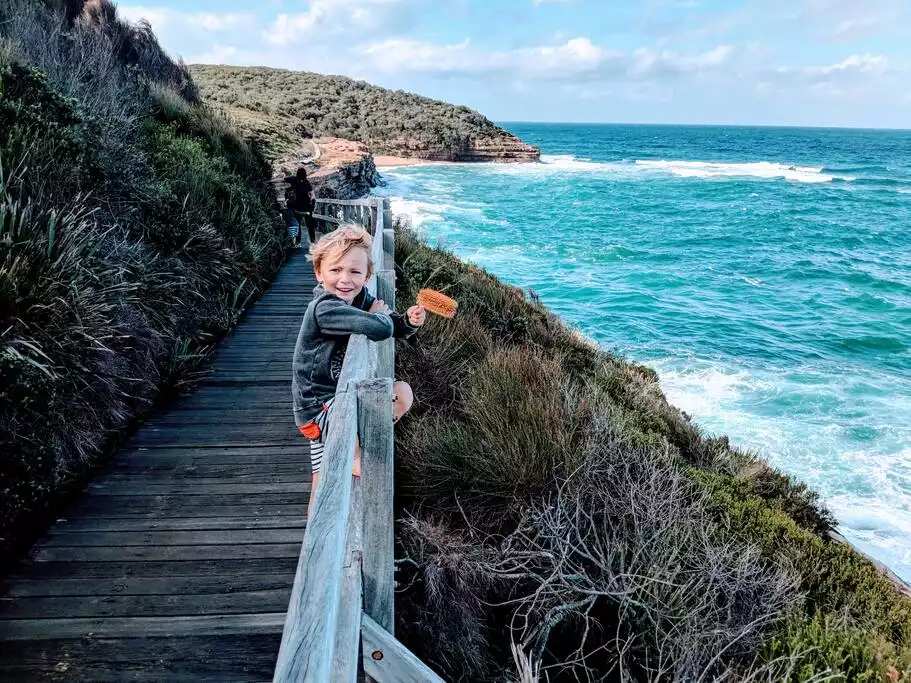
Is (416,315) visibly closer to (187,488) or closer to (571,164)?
(187,488)

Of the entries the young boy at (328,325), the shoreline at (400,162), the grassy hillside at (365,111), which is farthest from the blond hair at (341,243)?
the shoreline at (400,162)

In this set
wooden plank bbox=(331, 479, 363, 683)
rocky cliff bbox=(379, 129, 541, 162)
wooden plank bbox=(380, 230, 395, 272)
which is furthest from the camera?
rocky cliff bbox=(379, 129, 541, 162)

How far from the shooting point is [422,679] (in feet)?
7.04

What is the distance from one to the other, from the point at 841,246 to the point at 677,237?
23.3 feet

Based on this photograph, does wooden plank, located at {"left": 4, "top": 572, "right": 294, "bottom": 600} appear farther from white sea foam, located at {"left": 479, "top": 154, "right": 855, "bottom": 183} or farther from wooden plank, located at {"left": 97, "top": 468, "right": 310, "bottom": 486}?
white sea foam, located at {"left": 479, "top": 154, "right": 855, "bottom": 183}

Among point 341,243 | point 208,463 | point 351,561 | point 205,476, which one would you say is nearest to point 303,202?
point 208,463

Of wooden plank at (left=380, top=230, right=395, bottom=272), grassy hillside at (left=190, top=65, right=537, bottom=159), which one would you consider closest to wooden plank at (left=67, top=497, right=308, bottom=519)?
wooden plank at (left=380, top=230, right=395, bottom=272)

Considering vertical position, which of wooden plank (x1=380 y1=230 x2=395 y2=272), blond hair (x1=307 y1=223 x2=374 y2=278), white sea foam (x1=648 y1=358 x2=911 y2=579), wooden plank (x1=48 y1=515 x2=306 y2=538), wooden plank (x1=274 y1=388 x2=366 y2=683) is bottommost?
white sea foam (x1=648 y1=358 x2=911 y2=579)

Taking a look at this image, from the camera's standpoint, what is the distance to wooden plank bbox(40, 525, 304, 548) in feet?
10.6

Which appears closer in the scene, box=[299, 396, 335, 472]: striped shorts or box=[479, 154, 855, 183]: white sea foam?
box=[299, 396, 335, 472]: striped shorts

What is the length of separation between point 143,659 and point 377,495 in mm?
1234

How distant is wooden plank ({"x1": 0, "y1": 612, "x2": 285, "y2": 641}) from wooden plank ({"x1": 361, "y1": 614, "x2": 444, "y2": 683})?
65cm

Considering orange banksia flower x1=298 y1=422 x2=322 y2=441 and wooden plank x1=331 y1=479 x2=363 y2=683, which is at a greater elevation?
orange banksia flower x1=298 y1=422 x2=322 y2=441

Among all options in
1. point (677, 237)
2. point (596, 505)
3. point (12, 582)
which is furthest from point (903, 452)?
point (677, 237)
